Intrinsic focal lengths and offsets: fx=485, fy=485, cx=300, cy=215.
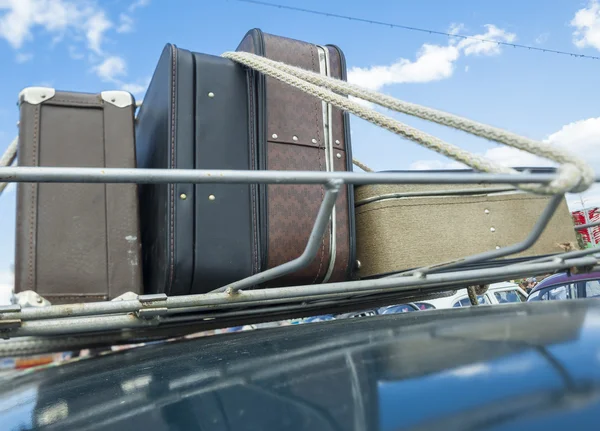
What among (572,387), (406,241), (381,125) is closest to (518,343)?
(572,387)

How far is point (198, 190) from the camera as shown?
1237 millimetres

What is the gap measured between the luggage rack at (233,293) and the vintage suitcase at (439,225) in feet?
0.46

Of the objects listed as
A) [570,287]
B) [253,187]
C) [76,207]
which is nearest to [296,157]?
[253,187]

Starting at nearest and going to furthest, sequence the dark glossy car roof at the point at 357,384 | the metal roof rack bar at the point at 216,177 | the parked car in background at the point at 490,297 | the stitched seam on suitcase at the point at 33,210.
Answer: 1. the dark glossy car roof at the point at 357,384
2. the metal roof rack bar at the point at 216,177
3. the stitched seam on suitcase at the point at 33,210
4. the parked car in background at the point at 490,297

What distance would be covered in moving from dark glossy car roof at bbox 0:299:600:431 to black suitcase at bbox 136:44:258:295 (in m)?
0.30

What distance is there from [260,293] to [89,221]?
59 centimetres

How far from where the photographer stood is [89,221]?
124 cm

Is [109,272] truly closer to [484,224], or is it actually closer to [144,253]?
[144,253]

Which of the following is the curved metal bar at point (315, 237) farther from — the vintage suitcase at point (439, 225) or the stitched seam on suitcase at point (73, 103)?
the stitched seam on suitcase at point (73, 103)

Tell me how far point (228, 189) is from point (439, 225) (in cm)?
66

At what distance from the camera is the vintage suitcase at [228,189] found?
1.23 meters

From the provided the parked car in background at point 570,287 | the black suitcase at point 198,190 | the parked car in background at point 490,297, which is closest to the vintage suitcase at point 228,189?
the black suitcase at point 198,190

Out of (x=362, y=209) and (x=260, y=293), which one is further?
(x=362, y=209)

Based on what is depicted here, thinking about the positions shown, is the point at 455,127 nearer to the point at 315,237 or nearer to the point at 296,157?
the point at 315,237
